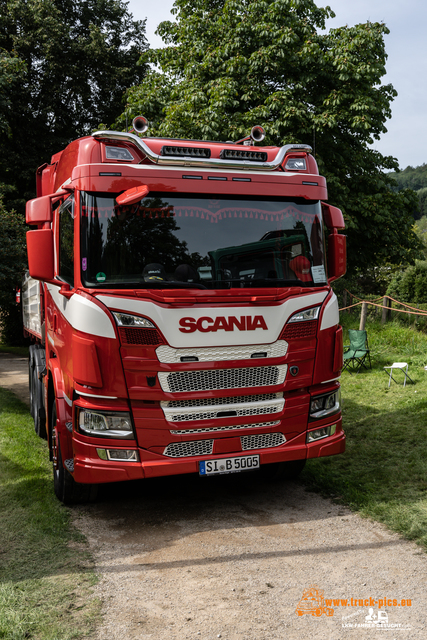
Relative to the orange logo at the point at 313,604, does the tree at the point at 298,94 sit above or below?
above

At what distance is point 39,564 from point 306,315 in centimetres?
295

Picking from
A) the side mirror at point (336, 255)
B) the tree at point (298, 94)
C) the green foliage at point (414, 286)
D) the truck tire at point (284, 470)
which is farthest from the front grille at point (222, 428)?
the green foliage at point (414, 286)

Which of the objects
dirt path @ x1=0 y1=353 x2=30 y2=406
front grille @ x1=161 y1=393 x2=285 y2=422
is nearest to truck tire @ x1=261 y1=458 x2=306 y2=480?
front grille @ x1=161 y1=393 x2=285 y2=422

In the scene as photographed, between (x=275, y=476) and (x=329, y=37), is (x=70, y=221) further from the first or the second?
(x=329, y=37)

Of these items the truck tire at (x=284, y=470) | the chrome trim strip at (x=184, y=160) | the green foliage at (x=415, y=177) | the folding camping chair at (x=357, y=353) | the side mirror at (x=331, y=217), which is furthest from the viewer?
the green foliage at (x=415, y=177)

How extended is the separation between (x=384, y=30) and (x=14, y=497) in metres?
15.3

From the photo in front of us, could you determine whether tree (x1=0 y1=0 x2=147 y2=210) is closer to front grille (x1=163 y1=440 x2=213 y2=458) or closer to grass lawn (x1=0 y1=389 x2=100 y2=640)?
grass lawn (x1=0 y1=389 x2=100 y2=640)

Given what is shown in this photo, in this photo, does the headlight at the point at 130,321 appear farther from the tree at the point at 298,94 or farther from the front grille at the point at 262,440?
the tree at the point at 298,94

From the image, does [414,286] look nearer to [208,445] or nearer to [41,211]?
[208,445]

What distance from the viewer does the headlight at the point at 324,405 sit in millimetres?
5250

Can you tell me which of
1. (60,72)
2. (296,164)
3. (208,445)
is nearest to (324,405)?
(208,445)

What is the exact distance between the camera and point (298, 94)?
15.7 m

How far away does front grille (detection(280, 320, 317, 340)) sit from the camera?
16.4 ft

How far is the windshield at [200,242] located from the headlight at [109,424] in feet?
3.46
